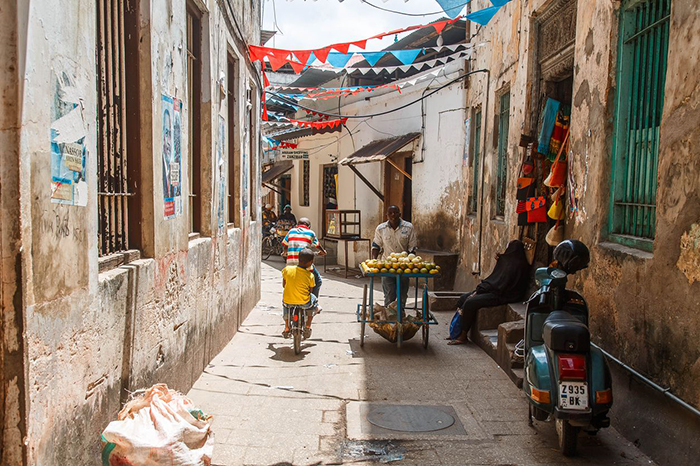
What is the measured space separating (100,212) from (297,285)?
148 inches

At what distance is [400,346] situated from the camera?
25.0 feet

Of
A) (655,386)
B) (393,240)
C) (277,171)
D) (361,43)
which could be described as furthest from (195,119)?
(277,171)

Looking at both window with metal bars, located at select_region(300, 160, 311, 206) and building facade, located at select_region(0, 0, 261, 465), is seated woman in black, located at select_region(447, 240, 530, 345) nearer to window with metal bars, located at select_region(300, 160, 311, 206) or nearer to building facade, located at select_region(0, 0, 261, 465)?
building facade, located at select_region(0, 0, 261, 465)

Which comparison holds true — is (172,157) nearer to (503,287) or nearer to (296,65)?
(503,287)

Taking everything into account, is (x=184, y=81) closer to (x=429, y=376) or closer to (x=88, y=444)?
(x=88, y=444)

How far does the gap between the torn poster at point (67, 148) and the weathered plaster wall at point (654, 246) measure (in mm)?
3677

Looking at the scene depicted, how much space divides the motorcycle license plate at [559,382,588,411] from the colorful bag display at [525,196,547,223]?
3647 millimetres

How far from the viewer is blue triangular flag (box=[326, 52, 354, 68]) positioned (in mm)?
10055

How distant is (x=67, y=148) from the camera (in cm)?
305

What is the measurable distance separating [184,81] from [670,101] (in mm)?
3941

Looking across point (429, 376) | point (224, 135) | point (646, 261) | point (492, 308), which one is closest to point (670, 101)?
point (646, 261)

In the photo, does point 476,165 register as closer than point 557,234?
No

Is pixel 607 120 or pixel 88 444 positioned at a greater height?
pixel 607 120

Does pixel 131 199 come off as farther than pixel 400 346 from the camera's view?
No
